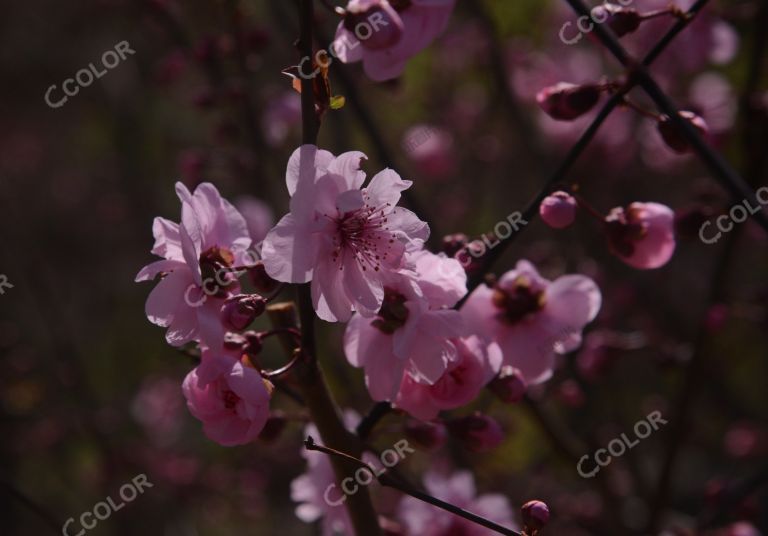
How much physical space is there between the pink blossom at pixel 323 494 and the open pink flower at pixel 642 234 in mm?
466

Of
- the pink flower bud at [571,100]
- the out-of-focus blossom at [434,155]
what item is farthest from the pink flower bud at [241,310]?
the out-of-focus blossom at [434,155]

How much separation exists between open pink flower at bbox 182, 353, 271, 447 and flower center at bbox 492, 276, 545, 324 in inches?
16.0

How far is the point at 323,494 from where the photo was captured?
3.98 feet

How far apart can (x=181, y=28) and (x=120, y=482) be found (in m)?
1.61

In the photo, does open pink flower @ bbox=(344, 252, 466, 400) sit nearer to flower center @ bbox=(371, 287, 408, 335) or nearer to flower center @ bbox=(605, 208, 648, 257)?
flower center @ bbox=(371, 287, 408, 335)

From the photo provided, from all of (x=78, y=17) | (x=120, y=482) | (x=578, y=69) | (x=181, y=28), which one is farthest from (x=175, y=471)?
(x=78, y=17)

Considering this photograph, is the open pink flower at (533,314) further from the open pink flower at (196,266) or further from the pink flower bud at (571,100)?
the open pink flower at (196,266)

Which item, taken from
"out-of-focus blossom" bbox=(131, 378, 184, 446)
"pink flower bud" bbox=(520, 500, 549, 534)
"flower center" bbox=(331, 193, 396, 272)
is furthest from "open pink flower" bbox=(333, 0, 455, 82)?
"out-of-focus blossom" bbox=(131, 378, 184, 446)

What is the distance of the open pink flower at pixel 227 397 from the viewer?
871 millimetres

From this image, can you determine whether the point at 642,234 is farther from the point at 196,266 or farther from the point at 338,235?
the point at 196,266

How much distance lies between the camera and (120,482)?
2.83 meters

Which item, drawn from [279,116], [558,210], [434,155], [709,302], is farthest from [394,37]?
[434,155]

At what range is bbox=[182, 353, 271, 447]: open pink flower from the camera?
871 millimetres

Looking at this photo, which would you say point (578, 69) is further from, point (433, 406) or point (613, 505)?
point (433, 406)
